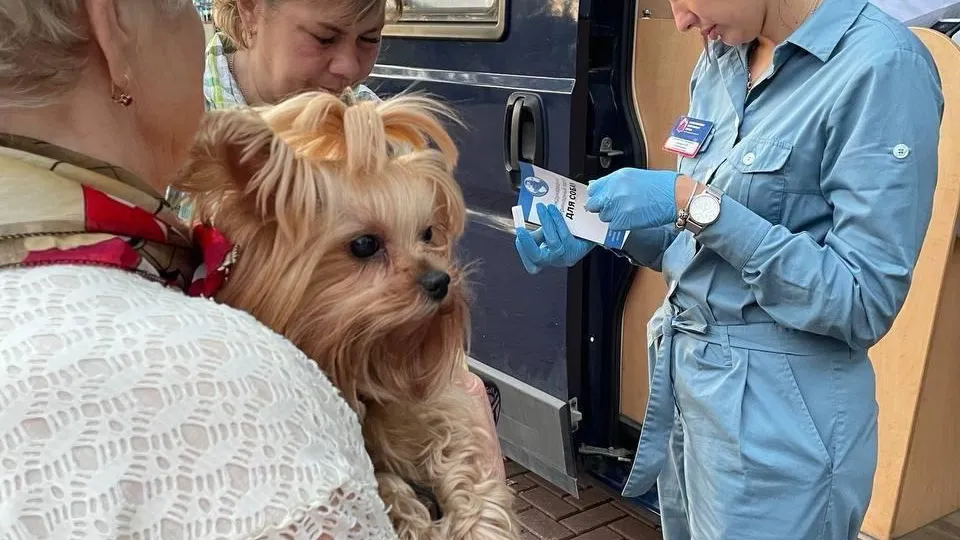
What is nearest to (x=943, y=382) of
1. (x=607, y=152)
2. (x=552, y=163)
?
(x=607, y=152)

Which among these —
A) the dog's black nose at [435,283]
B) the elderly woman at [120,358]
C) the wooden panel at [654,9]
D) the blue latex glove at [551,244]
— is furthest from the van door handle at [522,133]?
the elderly woman at [120,358]

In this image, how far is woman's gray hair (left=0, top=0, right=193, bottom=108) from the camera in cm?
82

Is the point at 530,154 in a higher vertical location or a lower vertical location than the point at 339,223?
lower

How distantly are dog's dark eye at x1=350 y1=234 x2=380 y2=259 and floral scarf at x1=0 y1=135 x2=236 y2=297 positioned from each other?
0.92 feet

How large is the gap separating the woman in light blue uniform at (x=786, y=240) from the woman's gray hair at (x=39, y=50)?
4.46ft

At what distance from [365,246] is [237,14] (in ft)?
3.26

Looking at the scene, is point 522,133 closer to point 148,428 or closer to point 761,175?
point 761,175

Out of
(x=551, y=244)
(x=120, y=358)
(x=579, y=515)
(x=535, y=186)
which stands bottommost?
(x=579, y=515)

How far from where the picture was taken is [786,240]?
5.88 ft

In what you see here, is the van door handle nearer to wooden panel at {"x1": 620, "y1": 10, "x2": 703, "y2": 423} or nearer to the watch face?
wooden panel at {"x1": 620, "y1": 10, "x2": 703, "y2": 423}

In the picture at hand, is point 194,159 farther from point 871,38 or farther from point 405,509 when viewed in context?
point 871,38

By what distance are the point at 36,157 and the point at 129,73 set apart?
0.46ft

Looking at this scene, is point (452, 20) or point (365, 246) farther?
point (452, 20)

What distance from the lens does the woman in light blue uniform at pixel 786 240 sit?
1.75m
